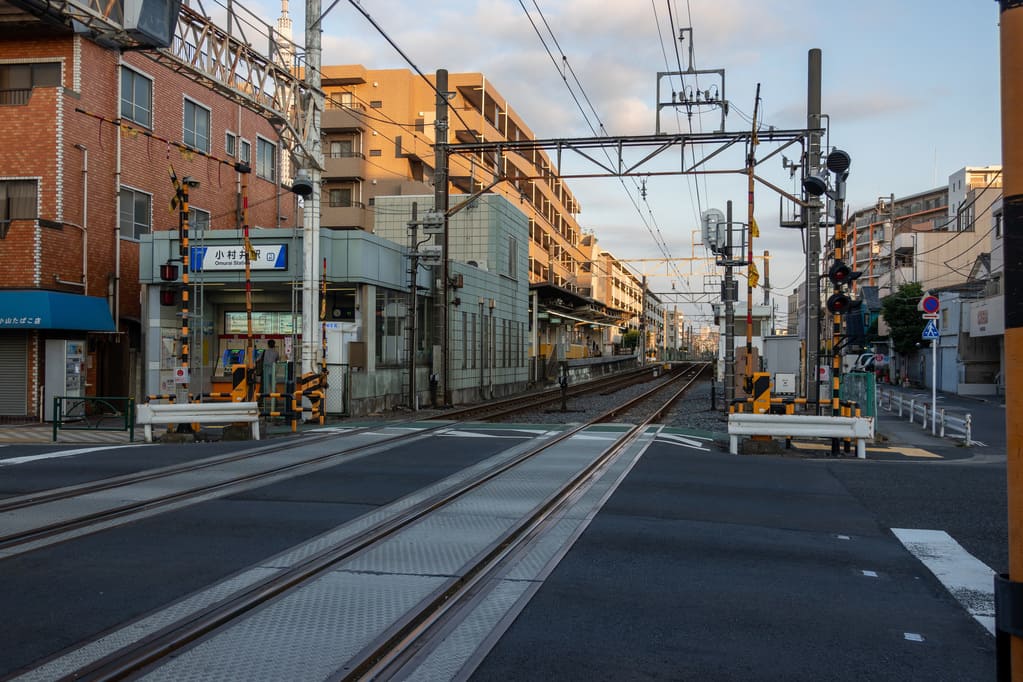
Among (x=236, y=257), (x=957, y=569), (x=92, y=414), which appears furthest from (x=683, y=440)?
(x=92, y=414)

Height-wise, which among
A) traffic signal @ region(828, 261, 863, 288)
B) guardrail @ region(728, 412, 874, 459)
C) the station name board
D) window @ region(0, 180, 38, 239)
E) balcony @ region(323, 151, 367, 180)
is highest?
balcony @ region(323, 151, 367, 180)

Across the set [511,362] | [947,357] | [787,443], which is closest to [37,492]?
[787,443]

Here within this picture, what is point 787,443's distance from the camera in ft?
52.2

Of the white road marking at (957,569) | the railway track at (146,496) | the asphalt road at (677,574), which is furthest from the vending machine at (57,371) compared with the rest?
the white road marking at (957,569)

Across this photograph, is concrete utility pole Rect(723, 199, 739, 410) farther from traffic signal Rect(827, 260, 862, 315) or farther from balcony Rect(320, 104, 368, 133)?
balcony Rect(320, 104, 368, 133)

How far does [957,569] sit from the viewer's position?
6.85 meters

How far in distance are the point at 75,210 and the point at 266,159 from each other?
11707 millimetres

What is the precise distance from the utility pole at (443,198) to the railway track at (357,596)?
664 inches

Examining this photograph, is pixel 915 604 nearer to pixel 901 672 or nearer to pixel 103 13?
pixel 901 672

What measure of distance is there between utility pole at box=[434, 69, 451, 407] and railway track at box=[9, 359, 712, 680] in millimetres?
16868

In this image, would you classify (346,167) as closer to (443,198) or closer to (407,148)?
(407,148)

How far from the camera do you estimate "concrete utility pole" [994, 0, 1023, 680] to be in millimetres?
2408

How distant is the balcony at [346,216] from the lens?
172ft

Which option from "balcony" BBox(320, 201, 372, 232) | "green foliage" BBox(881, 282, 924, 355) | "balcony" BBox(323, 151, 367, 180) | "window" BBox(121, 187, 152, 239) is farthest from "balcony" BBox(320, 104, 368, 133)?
"green foliage" BBox(881, 282, 924, 355)
